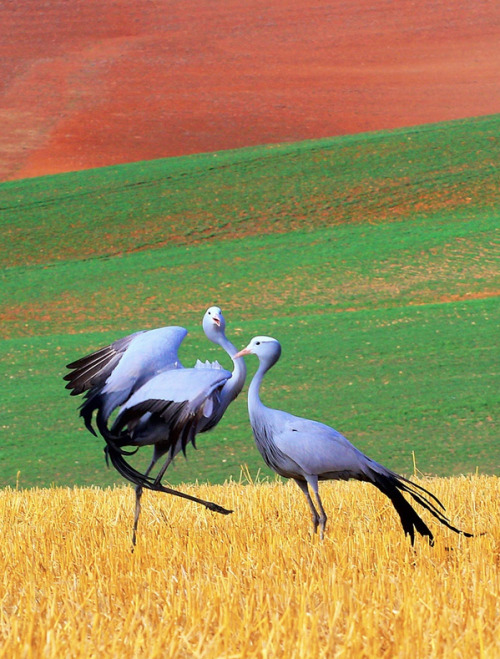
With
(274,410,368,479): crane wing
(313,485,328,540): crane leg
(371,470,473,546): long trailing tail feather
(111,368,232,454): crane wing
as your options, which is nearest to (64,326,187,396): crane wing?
(111,368,232,454): crane wing

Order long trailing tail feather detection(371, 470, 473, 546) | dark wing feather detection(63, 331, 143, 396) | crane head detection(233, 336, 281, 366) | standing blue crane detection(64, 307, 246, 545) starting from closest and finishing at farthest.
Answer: long trailing tail feather detection(371, 470, 473, 546) → crane head detection(233, 336, 281, 366) → standing blue crane detection(64, 307, 246, 545) → dark wing feather detection(63, 331, 143, 396)

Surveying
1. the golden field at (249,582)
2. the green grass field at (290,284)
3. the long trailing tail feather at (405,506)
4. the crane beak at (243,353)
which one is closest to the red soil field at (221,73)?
the green grass field at (290,284)

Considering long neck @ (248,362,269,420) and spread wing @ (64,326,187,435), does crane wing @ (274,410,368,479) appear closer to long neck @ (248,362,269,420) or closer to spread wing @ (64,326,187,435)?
long neck @ (248,362,269,420)

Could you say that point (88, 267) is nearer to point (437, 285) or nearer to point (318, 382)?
point (437, 285)

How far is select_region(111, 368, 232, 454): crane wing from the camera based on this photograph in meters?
7.76

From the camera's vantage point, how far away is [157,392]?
7809mm

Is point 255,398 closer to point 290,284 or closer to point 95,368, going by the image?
point 95,368

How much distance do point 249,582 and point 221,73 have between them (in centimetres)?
6005

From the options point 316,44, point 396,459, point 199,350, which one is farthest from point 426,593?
point 316,44

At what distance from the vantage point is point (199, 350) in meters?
23.0

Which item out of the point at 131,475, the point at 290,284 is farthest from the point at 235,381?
the point at 290,284

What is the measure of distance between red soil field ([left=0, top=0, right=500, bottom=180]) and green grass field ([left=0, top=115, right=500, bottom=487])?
679cm

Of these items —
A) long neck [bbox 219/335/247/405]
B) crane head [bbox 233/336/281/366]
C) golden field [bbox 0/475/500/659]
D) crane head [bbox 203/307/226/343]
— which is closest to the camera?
golden field [bbox 0/475/500/659]

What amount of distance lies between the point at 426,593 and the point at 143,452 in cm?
1236
